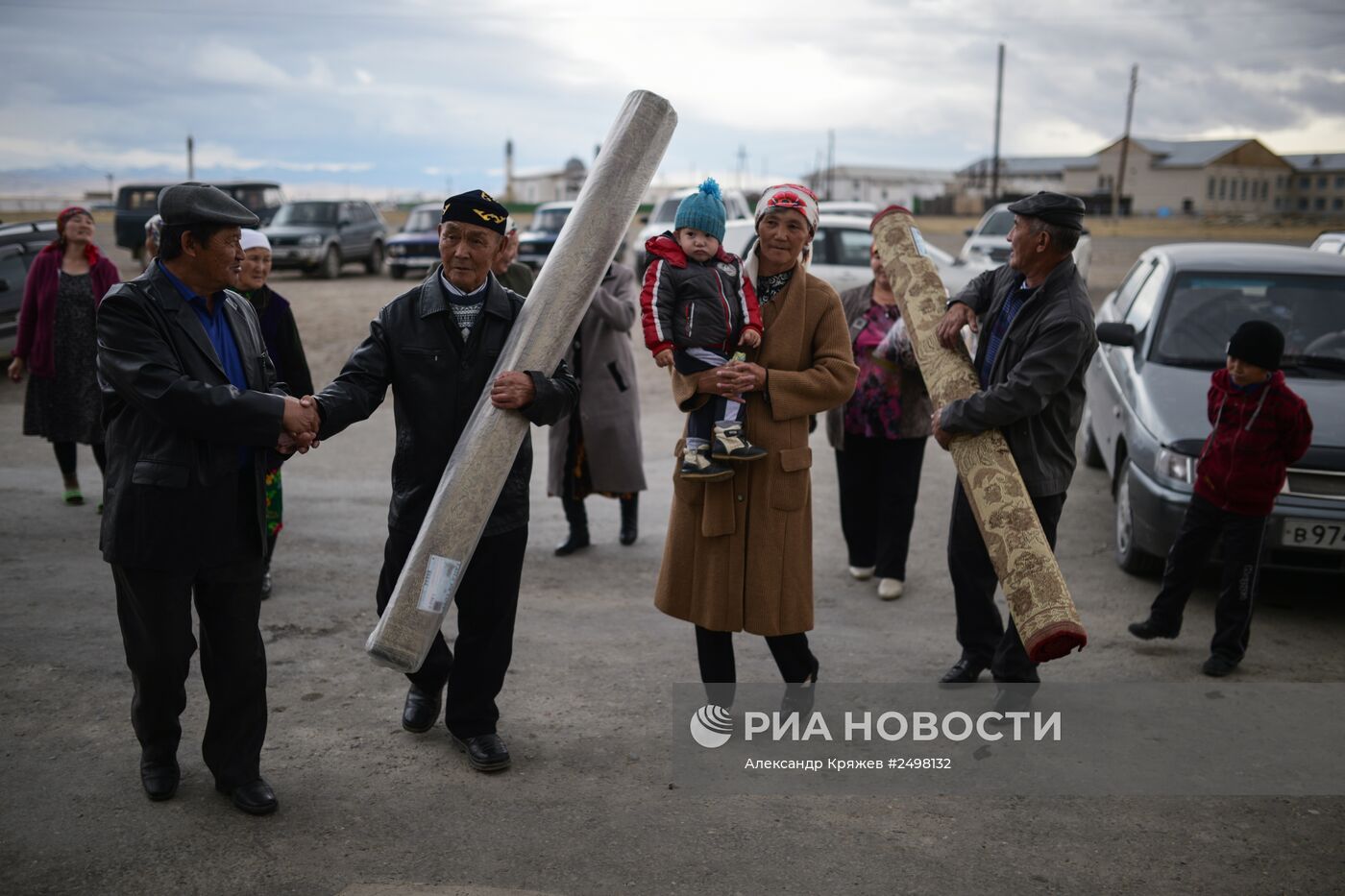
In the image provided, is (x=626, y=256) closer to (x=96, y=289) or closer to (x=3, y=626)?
(x=96, y=289)

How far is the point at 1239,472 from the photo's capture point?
4.79 m

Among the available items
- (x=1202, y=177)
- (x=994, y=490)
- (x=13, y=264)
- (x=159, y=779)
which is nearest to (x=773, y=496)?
(x=994, y=490)

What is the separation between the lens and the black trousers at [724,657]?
4.10m

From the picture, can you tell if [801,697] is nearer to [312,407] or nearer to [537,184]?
[312,407]

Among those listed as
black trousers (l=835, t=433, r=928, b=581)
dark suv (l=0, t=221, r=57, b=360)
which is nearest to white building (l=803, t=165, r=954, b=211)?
dark suv (l=0, t=221, r=57, b=360)

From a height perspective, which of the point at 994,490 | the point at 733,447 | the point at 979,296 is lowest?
the point at 994,490

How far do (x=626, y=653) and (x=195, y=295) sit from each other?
8.35ft

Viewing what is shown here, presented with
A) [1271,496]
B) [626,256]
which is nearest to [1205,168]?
[626,256]

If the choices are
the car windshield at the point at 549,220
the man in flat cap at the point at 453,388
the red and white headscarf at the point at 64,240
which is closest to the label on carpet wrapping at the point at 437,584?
the man in flat cap at the point at 453,388

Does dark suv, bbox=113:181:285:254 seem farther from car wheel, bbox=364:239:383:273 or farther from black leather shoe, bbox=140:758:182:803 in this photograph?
black leather shoe, bbox=140:758:182:803

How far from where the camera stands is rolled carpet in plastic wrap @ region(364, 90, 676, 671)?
11.0 ft

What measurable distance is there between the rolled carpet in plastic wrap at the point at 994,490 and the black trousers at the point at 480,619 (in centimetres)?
174

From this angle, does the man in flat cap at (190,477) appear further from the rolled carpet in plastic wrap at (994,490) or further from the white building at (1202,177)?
the white building at (1202,177)

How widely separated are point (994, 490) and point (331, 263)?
2126 cm
